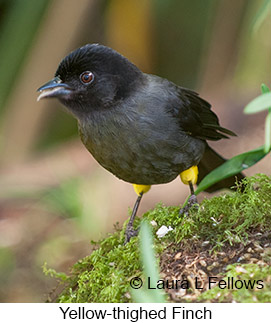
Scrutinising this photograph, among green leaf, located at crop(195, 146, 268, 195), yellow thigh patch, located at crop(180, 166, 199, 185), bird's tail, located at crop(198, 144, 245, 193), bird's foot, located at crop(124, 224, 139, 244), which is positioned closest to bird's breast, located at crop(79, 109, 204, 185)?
bird's foot, located at crop(124, 224, 139, 244)

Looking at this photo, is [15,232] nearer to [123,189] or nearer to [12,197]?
[12,197]

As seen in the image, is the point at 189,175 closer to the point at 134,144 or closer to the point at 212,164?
the point at 212,164

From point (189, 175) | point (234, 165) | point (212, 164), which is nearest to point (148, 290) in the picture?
point (234, 165)

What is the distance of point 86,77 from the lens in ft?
12.1

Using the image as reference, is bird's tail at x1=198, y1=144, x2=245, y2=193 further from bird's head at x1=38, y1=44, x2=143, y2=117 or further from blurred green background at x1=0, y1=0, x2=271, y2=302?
blurred green background at x1=0, y1=0, x2=271, y2=302

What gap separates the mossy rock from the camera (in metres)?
2.53

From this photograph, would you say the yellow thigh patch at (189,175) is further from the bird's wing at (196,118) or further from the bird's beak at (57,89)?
the bird's beak at (57,89)

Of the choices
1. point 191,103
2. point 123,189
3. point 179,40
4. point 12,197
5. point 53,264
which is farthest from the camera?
point 179,40

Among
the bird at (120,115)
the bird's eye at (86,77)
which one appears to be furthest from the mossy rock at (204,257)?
the bird's eye at (86,77)

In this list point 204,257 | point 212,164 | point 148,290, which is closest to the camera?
point 148,290

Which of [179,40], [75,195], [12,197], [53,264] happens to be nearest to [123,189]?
[75,195]

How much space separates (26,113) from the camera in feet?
27.2

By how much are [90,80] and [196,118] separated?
976mm

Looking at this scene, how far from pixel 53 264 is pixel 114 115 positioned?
2749 mm
